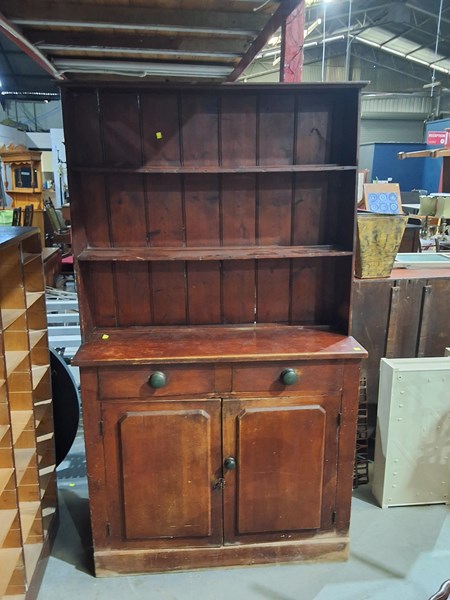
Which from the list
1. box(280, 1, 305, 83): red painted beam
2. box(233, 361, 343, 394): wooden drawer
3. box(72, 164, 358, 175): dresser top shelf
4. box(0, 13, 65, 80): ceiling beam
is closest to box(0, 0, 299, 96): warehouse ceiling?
box(0, 13, 65, 80): ceiling beam

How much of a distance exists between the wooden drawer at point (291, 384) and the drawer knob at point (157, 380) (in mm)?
286

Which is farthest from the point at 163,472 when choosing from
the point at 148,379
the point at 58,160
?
the point at 58,160

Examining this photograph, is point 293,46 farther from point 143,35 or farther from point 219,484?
point 219,484

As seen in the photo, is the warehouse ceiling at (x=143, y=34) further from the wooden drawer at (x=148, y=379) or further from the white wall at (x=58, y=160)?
the white wall at (x=58, y=160)

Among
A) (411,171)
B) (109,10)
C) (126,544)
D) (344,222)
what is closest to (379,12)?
(411,171)

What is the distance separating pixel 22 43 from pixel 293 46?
1378mm

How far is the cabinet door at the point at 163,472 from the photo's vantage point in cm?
191

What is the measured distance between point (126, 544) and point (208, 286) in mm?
1173

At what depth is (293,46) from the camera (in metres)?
2.39

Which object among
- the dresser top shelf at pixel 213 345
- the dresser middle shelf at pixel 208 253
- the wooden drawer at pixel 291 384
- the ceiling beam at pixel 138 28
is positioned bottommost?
the wooden drawer at pixel 291 384

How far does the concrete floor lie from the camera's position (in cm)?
192

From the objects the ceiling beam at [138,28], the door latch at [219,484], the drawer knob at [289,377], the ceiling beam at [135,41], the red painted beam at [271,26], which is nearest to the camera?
the red painted beam at [271,26]

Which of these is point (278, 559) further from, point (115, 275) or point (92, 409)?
point (115, 275)

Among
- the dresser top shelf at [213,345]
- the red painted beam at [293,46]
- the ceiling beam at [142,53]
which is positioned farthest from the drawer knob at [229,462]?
the red painted beam at [293,46]
